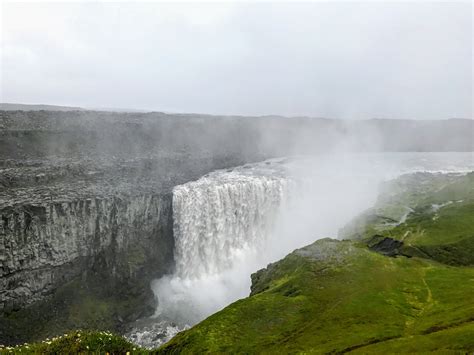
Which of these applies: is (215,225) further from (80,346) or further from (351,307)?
(80,346)

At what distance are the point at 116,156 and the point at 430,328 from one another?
2362 inches

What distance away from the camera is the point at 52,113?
6900 centimetres

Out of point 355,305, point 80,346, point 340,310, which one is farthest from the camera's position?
point 355,305

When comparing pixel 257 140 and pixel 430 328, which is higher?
pixel 257 140

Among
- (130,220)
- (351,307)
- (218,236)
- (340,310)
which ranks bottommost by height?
(218,236)

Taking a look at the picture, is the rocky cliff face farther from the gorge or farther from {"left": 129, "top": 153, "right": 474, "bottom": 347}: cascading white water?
{"left": 129, "top": 153, "right": 474, "bottom": 347}: cascading white water

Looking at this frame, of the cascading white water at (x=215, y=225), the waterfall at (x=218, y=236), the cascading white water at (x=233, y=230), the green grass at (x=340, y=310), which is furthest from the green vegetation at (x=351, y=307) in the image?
the cascading white water at (x=215, y=225)

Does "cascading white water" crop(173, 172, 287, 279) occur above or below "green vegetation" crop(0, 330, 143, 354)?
below

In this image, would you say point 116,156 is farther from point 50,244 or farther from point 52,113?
point 50,244

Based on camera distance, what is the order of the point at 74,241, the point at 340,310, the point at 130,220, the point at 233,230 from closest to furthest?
the point at 340,310
the point at 74,241
the point at 130,220
the point at 233,230

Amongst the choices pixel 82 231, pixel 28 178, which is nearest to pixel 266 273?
pixel 82 231

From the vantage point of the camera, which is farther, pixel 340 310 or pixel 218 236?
pixel 218 236

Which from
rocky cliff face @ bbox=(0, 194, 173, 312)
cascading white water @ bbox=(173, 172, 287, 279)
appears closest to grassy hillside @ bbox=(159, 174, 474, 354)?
cascading white water @ bbox=(173, 172, 287, 279)

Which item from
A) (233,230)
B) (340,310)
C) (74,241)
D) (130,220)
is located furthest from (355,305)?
(130,220)
